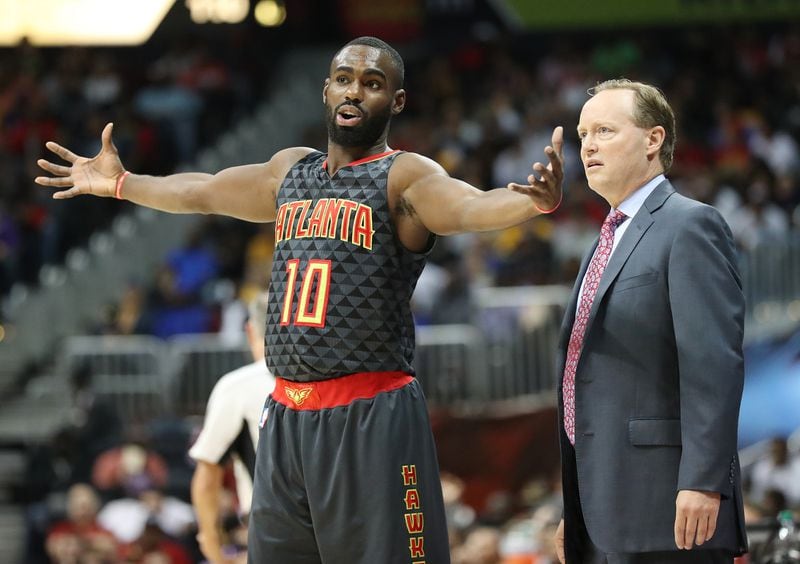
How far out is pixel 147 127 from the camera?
16953 mm

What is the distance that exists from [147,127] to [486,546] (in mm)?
9512

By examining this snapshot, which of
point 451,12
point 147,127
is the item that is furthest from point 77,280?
point 451,12

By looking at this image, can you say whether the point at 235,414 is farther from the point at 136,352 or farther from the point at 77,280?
the point at 77,280

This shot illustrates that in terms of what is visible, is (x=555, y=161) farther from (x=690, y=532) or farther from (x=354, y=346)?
(x=690, y=532)

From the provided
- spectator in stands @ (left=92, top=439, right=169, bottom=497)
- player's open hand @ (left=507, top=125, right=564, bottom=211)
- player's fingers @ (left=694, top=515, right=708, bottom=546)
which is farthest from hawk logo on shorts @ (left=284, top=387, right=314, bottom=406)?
spectator in stands @ (left=92, top=439, right=169, bottom=497)

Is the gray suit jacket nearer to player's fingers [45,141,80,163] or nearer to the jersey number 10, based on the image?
the jersey number 10

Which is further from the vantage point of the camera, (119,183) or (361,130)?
(119,183)

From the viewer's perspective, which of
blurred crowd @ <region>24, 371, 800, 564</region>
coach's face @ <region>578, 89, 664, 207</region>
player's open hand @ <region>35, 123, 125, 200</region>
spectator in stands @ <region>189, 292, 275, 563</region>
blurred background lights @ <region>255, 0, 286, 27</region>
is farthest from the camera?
blurred background lights @ <region>255, 0, 286, 27</region>

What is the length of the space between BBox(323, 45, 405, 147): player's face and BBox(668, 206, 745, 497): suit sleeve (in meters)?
1.14

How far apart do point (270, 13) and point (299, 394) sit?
1599cm

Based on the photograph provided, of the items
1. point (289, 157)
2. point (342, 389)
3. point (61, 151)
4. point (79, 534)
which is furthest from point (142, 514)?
point (342, 389)

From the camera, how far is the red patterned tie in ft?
14.5

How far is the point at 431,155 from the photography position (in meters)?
15.9

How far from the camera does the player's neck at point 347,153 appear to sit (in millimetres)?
4723
